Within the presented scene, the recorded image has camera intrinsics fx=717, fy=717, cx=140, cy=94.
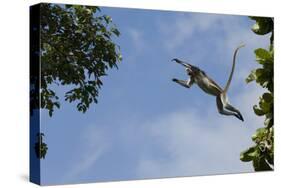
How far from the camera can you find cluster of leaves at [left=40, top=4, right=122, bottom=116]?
8359mm

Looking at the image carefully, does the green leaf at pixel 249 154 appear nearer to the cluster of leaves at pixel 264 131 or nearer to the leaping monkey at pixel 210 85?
the cluster of leaves at pixel 264 131

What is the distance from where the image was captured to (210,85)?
A: 31.5ft

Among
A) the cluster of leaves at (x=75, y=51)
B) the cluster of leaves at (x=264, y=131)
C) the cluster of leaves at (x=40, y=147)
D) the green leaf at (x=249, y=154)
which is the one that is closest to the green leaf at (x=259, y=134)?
the cluster of leaves at (x=264, y=131)

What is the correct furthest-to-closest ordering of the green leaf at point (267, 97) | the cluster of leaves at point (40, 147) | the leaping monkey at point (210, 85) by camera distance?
the green leaf at point (267, 97)
the leaping monkey at point (210, 85)
the cluster of leaves at point (40, 147)

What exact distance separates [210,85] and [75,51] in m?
2.03

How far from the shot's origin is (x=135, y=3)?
9219 millimetres

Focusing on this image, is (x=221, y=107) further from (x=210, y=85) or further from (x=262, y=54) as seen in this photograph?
(x=262, y=54)

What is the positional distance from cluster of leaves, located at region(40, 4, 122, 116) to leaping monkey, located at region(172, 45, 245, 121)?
105cm

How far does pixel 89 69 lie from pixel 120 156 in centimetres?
116

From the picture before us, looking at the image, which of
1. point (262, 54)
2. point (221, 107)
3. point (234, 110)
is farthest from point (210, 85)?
point (262, 54)

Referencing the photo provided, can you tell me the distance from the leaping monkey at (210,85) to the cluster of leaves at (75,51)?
1.05 metres

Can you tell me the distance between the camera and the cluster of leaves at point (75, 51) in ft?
27.4

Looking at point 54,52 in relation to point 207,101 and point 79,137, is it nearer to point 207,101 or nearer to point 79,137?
point 79,137

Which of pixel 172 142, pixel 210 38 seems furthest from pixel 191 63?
pixel 172 142
